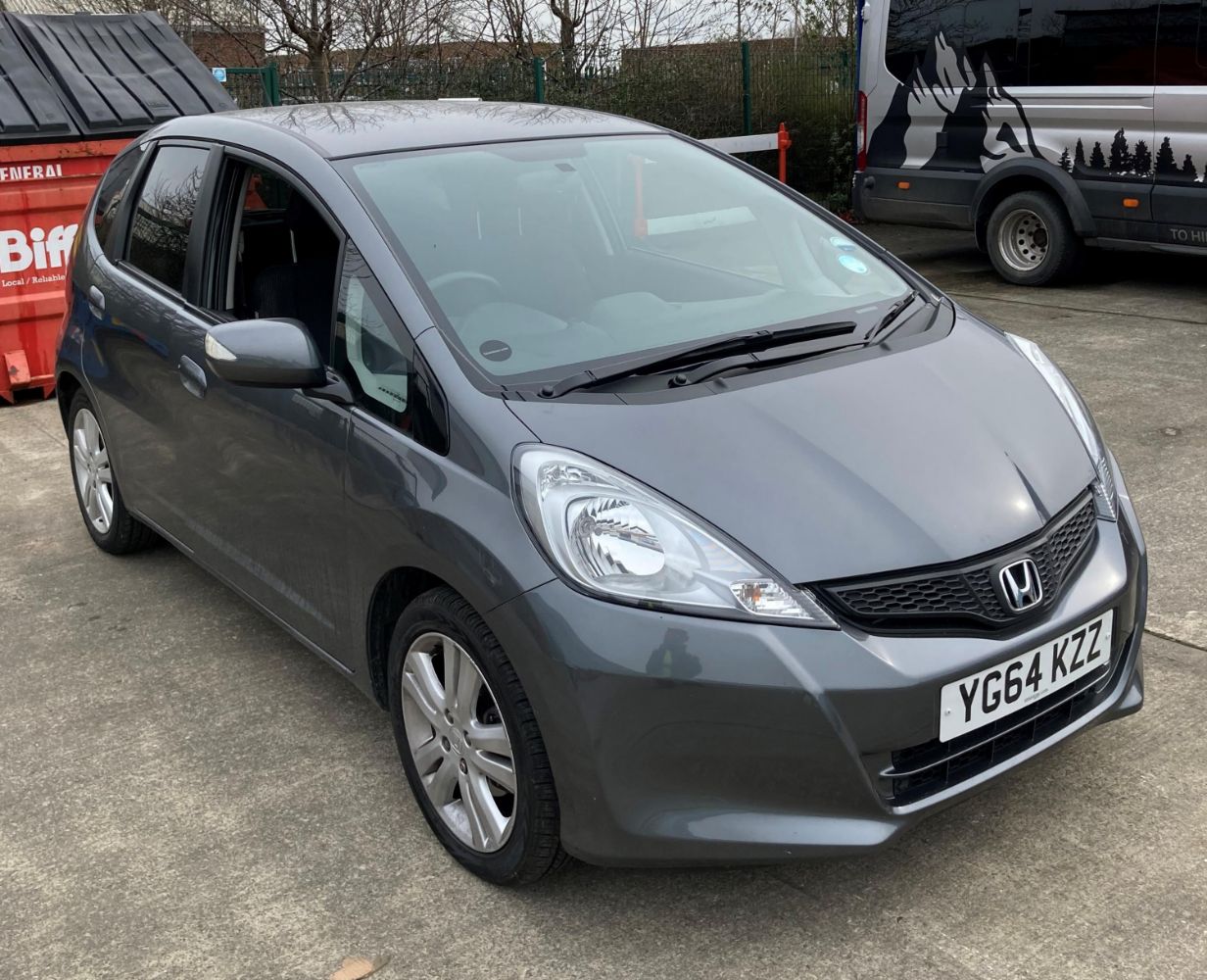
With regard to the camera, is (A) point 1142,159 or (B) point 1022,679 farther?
(A) point 1142,159

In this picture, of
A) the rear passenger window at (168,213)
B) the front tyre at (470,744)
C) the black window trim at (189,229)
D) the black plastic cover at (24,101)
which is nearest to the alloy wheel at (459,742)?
the front tyre at (470,744)

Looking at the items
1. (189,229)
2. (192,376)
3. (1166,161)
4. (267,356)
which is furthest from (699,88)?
(267,356)

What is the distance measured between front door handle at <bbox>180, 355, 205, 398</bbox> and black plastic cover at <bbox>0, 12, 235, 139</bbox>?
13.0 feet

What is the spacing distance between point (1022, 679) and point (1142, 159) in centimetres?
668

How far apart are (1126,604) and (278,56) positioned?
10.3m

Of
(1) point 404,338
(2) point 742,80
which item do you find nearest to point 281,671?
(1) point 404,338

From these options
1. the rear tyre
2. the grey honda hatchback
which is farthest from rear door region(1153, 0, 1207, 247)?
the rear tyre

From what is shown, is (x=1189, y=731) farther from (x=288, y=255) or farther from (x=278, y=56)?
(x=278, y=56)

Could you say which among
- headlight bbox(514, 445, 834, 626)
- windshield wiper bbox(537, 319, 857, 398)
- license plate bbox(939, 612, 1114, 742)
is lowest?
license plate bbox(939, 612, 1114, 742)

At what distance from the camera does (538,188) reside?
3430mm

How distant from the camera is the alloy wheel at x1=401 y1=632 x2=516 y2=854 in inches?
105

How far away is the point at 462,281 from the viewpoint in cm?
305

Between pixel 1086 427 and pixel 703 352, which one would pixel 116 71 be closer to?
pixel 703 352

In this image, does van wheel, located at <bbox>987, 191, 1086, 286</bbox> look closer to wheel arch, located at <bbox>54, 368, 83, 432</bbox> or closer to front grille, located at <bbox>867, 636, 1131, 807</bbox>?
wheel arch, located at <bbox>54, 368, 83, 432</bbox>
